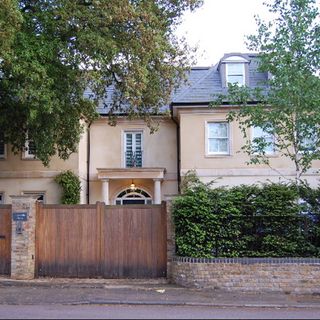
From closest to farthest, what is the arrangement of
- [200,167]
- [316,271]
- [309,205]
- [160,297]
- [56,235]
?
[160,297], [316,271], [309,205], [56,235], [200,167]

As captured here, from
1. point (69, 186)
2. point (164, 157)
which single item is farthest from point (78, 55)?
point (164, 157)

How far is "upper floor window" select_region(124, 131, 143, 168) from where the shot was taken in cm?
2520

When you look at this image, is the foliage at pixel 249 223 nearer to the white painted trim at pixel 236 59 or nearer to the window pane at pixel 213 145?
the window pane at pixel 213 145

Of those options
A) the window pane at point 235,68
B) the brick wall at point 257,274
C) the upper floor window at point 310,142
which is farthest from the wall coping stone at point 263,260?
the window pane at point 235,68

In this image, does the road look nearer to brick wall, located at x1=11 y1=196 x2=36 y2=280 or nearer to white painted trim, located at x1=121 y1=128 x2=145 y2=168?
brick wall, located at x1=11 y1=196 x2=36 y2=280

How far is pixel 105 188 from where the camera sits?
2398 cm

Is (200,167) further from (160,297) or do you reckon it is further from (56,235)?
(160,297)

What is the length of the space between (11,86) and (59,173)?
28.0 ft

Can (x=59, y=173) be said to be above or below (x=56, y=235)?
above

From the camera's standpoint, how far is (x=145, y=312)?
9.90 m

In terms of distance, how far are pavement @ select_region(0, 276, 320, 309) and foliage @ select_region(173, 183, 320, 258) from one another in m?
1.15

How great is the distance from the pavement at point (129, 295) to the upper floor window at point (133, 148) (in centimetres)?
1137

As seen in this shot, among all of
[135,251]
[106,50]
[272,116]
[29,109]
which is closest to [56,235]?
[135,251]

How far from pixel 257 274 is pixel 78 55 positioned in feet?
27.7
